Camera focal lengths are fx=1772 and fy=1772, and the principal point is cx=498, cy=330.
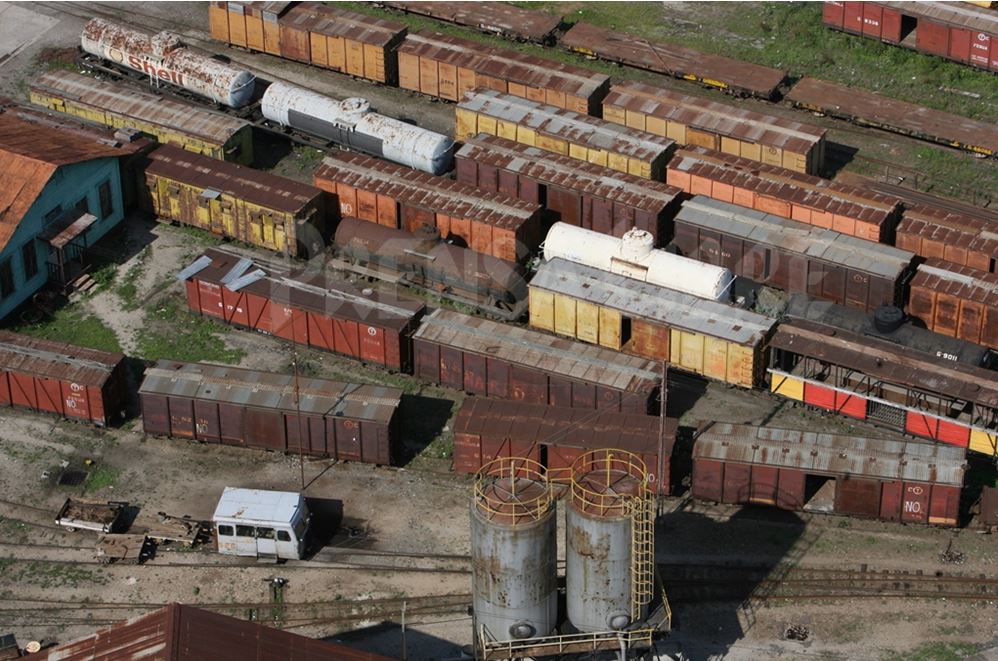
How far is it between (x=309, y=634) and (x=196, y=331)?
20.0m

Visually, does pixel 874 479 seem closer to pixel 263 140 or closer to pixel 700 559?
pixel 700 559

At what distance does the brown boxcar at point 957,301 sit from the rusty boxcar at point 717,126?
11447 millimetres

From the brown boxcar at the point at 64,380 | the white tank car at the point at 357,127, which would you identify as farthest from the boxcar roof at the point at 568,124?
the brown boxcar at the point at 64,380

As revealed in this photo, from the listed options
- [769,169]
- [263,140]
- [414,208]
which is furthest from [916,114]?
[263,140]

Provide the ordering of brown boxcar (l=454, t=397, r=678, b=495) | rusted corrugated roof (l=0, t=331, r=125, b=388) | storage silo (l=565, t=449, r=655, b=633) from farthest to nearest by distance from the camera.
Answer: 1. rusted corrugated roof (l=0, t=331, r=125, b=388)
2. brown boxcar (l=454, t=397, r=678, b=495)
3. storage silo (l=565, t=449, r=655, b=633)

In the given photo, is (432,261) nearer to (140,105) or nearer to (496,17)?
(140,105)

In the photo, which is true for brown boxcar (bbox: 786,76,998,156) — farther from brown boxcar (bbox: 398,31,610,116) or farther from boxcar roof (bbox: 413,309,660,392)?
boxcar roof (bbox: 413,309,660,392)

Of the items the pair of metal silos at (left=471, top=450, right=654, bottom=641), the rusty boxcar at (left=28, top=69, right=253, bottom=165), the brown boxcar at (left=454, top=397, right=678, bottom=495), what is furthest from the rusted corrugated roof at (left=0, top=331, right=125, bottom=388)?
the pair of metal silos at (left=471, top=450, right=654, bottom=641)

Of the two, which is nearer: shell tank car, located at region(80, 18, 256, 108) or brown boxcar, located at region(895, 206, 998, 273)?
brown boxcar, located at region(895, 206, 998, 273)

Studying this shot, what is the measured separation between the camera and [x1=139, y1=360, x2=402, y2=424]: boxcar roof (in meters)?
71.2

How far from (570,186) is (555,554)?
3000cm

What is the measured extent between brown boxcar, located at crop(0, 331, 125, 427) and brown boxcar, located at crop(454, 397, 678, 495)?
48.4ft

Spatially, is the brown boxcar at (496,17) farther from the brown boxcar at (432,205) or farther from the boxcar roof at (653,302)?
the boxcar roof at (653,302)

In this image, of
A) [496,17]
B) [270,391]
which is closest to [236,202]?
[270,391]
